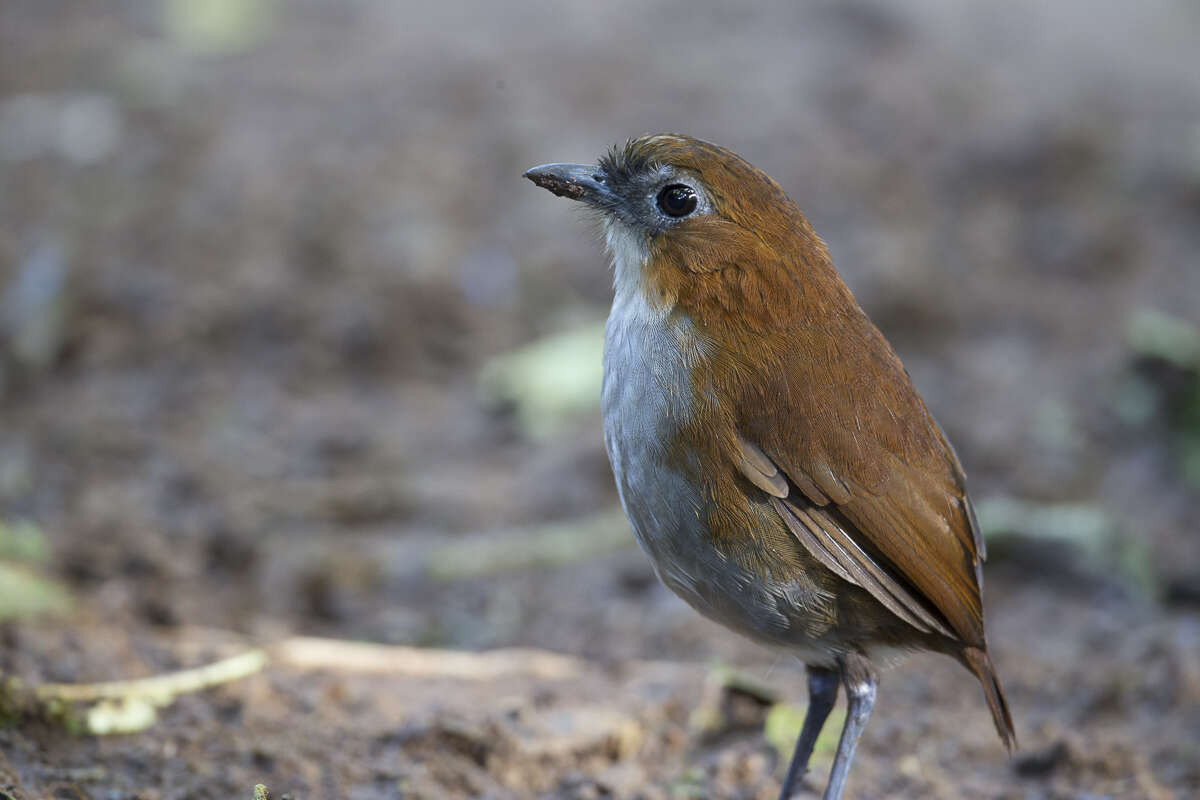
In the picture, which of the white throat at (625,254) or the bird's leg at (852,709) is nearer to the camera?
the bird's leg at (852,709)

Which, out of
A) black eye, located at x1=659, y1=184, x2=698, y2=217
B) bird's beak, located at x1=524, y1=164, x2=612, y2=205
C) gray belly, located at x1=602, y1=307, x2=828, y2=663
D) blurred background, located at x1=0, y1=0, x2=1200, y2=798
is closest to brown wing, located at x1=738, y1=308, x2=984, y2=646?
gray belly, located at x1=602, y1=307, x2=828, y2=663

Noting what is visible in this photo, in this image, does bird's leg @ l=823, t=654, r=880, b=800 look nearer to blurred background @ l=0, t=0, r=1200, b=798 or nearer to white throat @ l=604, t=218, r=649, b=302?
blurred background @ l=0, t=0, r=1200, b=798

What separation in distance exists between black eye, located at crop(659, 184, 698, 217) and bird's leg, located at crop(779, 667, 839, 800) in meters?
1.27

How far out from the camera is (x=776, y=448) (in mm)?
3092

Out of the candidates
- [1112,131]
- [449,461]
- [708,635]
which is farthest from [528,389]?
[1112,131]

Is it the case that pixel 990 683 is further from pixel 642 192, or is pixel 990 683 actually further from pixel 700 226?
pixel 642 192

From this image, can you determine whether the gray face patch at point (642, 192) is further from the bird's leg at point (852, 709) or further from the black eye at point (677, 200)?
the bird's leg at point (852, 709)

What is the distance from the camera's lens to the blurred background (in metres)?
4.13

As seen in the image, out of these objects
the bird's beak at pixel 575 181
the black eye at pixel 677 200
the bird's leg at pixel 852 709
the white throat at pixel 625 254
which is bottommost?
the bird's leg at pixel 852 709

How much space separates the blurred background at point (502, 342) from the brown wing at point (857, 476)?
0.88 meters

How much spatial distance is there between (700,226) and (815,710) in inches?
52.0

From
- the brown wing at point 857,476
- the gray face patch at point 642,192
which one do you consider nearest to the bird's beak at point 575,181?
the gray face patch at point 642,192

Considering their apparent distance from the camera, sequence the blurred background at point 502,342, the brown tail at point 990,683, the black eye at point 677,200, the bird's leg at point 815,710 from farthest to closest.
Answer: the blurred background at point 502,342 < the bird's leg at point 815,710 < the black eye at point 677,200 < the brown tail at point 990,683

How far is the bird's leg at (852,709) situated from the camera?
3.30 meters
